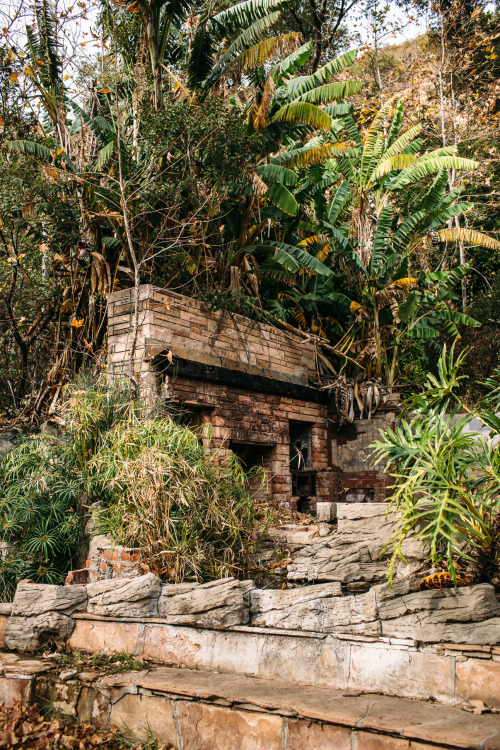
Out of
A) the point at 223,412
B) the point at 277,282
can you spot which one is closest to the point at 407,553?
the point at 223,412

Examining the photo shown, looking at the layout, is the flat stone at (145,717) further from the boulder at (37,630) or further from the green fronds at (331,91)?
the green fronds at (331,91)

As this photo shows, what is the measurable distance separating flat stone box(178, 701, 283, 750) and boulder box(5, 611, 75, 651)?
1313mm

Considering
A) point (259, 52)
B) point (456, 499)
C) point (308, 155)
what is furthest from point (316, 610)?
point (259, 52)

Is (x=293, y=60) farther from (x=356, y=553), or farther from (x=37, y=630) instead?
(x=37, y=630)

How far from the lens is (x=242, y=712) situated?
3285mm

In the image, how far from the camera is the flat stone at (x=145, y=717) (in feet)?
11.6

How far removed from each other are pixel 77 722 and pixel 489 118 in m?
14.7

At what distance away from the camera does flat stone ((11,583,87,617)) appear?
438cm

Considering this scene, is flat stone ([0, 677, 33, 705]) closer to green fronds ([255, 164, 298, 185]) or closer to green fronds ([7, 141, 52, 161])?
green fronds ([7, 141, 52, 161])

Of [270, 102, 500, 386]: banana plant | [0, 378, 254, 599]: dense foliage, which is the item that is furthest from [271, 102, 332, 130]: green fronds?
[0, 378, 254, 599]: dense foliage

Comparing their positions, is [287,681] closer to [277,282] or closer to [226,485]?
[226,485]

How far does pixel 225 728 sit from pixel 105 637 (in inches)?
51.7

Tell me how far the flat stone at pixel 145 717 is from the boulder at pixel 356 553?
1.42m

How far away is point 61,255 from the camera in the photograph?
7.64 metres
